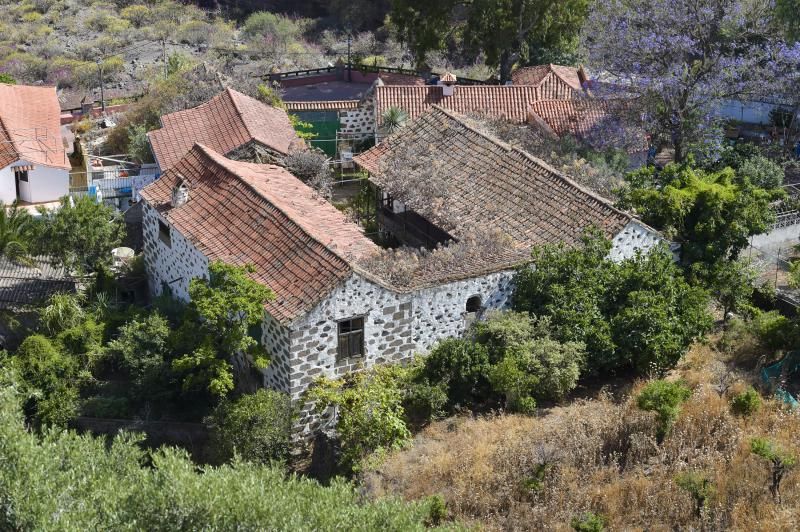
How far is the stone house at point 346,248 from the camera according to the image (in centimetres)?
2223

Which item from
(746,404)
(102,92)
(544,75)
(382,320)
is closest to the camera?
(746,404)

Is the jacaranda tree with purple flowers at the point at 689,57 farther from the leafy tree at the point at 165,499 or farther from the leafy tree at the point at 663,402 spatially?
the leafy tree at the point at 165,499

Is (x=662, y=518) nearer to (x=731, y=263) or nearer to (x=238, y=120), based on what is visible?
(x=731, y=263)

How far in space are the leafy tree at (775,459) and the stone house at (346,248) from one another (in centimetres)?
724

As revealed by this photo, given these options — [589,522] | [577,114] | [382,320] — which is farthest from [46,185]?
[589,522]

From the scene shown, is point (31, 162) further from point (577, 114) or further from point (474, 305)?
point (577, 114)

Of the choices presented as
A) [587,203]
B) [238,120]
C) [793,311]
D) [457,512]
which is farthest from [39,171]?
[793,311]

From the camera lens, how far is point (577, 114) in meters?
35.7

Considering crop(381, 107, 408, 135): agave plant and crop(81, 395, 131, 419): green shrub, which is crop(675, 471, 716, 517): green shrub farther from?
crop(381, 107, 408, 135): agave plant

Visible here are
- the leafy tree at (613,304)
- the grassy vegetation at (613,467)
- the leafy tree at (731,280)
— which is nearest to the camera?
the grassy vegetation at (613,467)

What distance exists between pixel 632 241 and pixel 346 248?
7018 millimetres

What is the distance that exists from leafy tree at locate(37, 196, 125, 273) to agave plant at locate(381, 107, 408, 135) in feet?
38.6

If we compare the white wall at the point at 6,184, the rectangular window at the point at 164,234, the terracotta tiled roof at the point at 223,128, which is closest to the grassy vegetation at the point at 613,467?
the rectangular window at the point at 164,234

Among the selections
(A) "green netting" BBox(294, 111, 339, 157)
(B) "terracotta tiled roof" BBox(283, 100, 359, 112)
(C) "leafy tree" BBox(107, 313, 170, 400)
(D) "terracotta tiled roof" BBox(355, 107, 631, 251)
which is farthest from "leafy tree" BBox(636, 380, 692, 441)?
(B) "terracotta tiled roof" BBox(283, 100, 359, 112)
